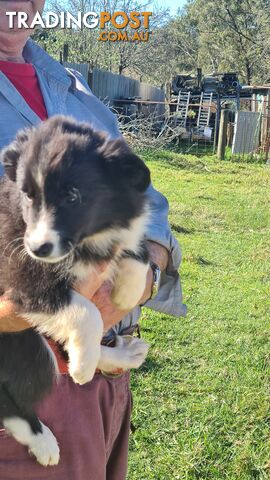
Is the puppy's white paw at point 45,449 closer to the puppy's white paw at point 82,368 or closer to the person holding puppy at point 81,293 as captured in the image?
the person holding puppy at point 81,293

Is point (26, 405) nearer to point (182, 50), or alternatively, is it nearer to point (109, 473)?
point (109, 473)

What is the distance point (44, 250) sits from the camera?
1.82 meters

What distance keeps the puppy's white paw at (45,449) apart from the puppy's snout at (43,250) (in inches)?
27.9

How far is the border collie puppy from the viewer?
1893 mm

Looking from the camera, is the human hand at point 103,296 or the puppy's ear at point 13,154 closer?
the puppy's ear at point 13,154

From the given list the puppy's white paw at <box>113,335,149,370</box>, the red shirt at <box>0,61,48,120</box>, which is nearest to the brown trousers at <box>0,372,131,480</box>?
Result: the puppy's white paw at <box>113,335,149,370</box>

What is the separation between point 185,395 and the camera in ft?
16.0

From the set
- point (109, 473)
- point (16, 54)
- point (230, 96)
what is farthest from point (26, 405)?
point (230, 96)

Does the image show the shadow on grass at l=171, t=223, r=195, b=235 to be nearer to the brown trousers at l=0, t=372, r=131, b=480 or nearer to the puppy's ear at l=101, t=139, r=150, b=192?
the brown trousers at l=0, t=372, r=131, b=480

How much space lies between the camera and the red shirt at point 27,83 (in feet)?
7.42

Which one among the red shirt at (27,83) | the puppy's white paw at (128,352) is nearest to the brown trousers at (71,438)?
the puppy's white paw at (128,352)

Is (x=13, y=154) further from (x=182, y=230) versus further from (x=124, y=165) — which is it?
(x=182, y=230)

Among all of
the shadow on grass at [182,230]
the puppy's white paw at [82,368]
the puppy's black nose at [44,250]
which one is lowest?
the shadow on grass at [182,230]

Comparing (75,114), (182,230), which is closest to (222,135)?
(182,230)
